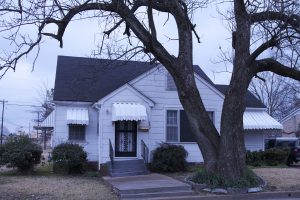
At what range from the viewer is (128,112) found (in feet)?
73.9

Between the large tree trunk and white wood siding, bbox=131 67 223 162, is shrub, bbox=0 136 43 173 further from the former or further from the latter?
the large tree trunk

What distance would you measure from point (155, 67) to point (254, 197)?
434 inches

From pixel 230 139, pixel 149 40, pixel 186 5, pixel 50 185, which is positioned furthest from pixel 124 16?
pixel 50 185

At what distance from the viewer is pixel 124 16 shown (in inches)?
659

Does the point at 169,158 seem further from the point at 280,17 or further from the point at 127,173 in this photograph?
the point at 280,17

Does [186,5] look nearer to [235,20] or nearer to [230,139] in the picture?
[235,20]

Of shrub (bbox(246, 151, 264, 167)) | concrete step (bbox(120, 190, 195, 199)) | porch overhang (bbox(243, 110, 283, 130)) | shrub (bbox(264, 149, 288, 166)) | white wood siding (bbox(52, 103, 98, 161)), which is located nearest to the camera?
concrete step (bbox(120, 190, 195, 199))

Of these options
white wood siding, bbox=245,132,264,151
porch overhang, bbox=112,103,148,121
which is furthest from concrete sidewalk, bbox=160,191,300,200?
white wood siding, bbox=245,132,264,151

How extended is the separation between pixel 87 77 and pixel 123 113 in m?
4.55

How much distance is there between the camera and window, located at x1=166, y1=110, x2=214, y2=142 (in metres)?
24.8

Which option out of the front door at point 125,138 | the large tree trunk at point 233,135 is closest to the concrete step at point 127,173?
the front door at point 125,138

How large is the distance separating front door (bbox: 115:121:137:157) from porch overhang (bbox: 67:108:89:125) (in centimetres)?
157

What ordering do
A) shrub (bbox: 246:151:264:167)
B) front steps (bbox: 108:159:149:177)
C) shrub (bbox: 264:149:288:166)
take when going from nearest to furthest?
1. front steps (bbox: 108:159:149:177)
2. shrub (bbox: 246:151:264:167)
3. shrub (bbox: 264:149:288:166)

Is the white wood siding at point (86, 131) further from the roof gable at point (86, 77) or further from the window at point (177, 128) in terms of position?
the window at point (177, 128)
